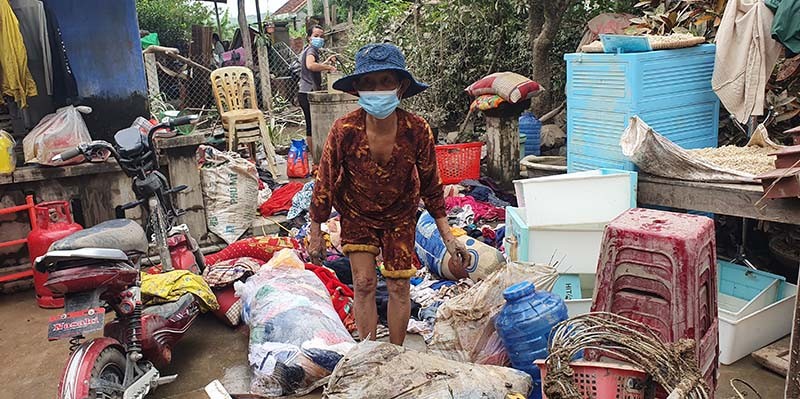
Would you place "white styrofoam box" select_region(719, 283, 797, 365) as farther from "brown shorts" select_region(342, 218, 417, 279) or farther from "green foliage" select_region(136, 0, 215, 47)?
"green foliage" select_region(136, 0, 215, 47)

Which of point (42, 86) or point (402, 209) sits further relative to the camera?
point (42, 86)

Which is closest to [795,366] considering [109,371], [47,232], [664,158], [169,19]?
[664,158]

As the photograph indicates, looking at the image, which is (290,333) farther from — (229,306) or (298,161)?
(298,161)

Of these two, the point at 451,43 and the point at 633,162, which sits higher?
the point at 451,43

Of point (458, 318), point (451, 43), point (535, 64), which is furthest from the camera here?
point (451, 43)

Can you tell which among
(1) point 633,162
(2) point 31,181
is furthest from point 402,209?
(2) point 31,181

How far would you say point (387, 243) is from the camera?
347 centimetres

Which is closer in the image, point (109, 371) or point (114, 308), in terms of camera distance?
point (109, 371)

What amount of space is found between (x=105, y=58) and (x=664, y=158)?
17.8ft

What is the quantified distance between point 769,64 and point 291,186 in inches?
200

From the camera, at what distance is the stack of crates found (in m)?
4.44

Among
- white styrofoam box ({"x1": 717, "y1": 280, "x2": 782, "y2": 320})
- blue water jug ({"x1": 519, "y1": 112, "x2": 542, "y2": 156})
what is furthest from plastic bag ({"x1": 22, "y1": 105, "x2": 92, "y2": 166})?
white styrofoam box ({"x1": 717, "y1": 280, "x2": 782, "y2": 320})

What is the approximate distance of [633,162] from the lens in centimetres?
440

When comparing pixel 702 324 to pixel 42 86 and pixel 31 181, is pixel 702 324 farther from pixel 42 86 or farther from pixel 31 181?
pixel 42 86
